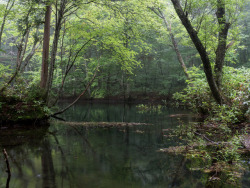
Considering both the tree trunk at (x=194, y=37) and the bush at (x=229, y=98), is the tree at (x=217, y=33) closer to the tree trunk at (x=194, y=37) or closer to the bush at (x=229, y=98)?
the tree trunk at (x=194, y=37)

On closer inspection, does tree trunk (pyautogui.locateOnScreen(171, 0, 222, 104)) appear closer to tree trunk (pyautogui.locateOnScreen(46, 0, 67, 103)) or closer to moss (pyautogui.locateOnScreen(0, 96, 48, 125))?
tree trunk (pyautogui.locateOnScreen(46, 0, 67, 103))

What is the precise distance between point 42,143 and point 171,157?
3.57 metres

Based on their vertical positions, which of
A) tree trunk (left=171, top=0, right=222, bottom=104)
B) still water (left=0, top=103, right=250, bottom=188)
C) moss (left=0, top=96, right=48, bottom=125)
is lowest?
still water (left=0, top=103, right=250, bottom=188)

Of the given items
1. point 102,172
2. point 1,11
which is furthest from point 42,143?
point 1,11

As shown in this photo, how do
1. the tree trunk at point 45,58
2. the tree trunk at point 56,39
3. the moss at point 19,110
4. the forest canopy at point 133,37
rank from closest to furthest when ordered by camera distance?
the forest canopy at point 133,37
the moss at point 19,110
the tree trunk at point 56,39
the tree trunk at point 45,58

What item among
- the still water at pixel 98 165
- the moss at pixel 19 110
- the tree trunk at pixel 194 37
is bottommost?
the still water at pixel 98 165

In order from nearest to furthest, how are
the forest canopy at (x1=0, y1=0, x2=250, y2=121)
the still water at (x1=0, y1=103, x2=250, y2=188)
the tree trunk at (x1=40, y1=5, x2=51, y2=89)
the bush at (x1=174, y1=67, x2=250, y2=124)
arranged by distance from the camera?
the still water at (x1=0, y1=103, x2=250, y2=188), the bush at (x1=174, y1=67, x2=250, y2=124), the forest canopy at (x1=0, y1=0, x2=250, y2=121), the tree trunk at (x1=40, y1=5, x2=51, y2=89)

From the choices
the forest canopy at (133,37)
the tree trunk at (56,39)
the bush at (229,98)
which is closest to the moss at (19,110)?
the forest canopy at (133,37)

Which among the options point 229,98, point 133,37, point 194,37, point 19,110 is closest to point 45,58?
point 19,110

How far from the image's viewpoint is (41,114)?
8.20 m

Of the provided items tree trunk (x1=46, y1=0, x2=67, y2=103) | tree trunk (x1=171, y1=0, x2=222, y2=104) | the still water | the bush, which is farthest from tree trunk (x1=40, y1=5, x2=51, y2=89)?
the bush

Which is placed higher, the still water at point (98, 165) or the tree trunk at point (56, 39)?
the tree trunk at point (56, 39)

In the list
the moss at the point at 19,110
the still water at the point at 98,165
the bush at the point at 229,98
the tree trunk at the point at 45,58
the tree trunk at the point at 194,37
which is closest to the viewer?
the still water at the point at 98,165

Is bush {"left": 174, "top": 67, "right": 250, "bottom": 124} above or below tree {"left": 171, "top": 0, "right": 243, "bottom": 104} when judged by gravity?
below
